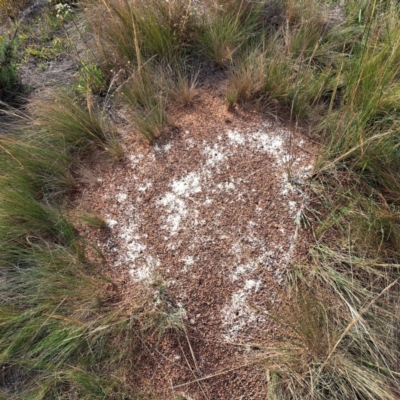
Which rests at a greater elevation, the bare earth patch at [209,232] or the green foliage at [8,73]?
the green foliage at [8,73]

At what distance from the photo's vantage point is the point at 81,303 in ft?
5.49

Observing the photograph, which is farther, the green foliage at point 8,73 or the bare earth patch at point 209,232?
the green foliage at point 8,73

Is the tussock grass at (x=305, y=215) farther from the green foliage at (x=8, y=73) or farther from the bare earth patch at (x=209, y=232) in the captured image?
the green foliage at (x=8, y=73)

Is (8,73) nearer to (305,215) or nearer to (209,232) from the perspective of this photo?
(209,232)

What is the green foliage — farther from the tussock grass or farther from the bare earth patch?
the bare earth patch

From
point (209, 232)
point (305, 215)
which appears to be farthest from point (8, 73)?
point (305, 215)

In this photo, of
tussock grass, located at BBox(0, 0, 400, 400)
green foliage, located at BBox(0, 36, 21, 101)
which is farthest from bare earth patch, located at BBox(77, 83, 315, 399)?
green foliage, located at BBox(0, 36, 21, 101)

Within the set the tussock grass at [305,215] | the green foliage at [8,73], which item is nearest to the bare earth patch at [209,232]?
the tussock grass at [305,215]

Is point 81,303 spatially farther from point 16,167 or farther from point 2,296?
point 16,167

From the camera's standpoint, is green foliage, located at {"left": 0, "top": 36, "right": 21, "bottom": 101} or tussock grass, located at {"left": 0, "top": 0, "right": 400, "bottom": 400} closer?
tussock grass, located at {"left": 0, "top": 0, "right": 400, "bottom": 400}

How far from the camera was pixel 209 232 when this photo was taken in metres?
1.81

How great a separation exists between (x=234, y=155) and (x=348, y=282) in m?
0.88

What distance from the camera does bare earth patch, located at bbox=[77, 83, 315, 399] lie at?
5.22ft

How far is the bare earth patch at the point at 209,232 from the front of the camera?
1590 mm
